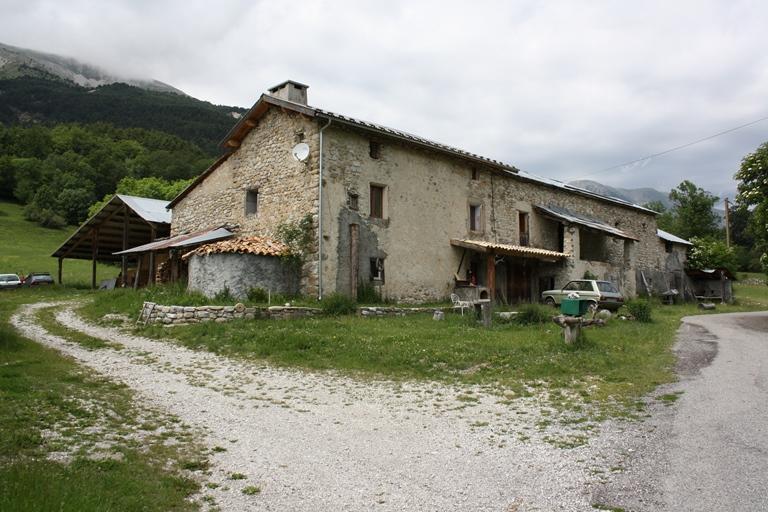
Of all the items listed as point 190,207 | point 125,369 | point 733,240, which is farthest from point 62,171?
point 733,240

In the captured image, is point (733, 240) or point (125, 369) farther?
point (733, 240)

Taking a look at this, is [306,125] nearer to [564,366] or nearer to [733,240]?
[564,366]

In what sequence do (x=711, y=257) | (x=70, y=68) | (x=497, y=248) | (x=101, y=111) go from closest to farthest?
(x=497, y=248), (x=711, y=257), (x=101, y=111), (x=70, y=68)

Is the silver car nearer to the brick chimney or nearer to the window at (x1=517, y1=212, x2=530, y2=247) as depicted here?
the window at (x1=517, y1=212, x2=530, y2=247)

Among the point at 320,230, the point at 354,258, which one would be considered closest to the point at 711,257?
the point at 354,258

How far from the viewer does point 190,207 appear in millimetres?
24578

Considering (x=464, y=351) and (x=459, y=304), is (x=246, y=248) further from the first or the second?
(x=464, y=351)

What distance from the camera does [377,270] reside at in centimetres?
1886

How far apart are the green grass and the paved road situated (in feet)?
12.4

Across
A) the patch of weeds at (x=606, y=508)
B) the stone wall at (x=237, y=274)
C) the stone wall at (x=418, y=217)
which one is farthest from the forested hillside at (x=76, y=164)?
the patch of weeds at (x=606, y=508)

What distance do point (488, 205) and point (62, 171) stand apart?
63.2m

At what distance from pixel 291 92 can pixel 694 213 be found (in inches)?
2328

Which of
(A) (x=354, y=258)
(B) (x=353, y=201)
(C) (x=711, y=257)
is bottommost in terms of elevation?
(A) (x=354, y=258)

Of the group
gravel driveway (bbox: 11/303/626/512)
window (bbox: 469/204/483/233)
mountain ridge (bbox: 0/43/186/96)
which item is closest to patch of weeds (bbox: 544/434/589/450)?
gravel driveway (bbox: 11/303/626/512)
